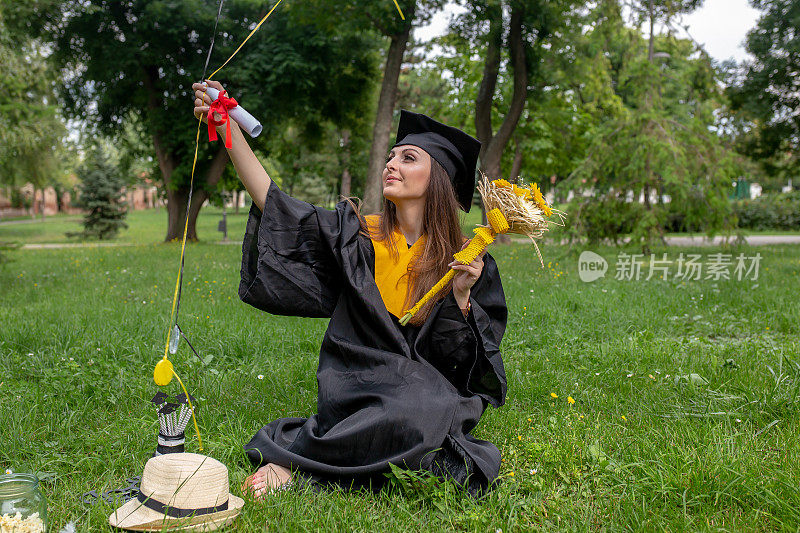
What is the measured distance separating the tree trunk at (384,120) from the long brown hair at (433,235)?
1004 cm

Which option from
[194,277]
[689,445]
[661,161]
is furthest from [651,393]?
[661,161]

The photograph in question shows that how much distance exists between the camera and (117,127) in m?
18.8

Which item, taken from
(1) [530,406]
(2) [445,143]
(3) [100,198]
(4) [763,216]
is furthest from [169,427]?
(4) [763,216]

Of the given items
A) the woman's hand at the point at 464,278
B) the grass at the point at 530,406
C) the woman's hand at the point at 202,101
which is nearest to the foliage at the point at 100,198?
the grass at the point at 530,406

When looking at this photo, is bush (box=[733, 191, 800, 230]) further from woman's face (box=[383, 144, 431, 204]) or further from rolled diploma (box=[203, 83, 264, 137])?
rolled diploma (box=[203, 83, 264, 137])

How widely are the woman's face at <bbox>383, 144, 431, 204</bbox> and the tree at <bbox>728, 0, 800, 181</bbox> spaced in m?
15.6

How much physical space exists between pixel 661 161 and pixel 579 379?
757cm

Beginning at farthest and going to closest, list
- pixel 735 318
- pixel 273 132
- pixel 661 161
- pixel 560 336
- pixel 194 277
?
pixel 273 132, pixel 661 161, pixel 194 277, pixel 735 318, pixel 560 336

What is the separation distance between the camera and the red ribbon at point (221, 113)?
2629mm

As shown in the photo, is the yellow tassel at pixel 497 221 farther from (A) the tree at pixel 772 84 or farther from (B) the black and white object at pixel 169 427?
(A) the tree at pixel 772 84

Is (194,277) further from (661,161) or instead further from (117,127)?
(117,127)

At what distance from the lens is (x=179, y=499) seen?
228 cm

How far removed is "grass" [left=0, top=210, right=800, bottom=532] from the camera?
2564 millimetres

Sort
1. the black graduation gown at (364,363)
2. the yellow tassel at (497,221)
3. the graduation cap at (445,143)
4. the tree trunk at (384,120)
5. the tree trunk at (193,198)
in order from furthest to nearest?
the tree trunk at (193,198) < the tree trunk at (384,120) < the graduation cap at (445,143) < the yellow tassel at (497,221) < the black graduation gown at (364,363)
